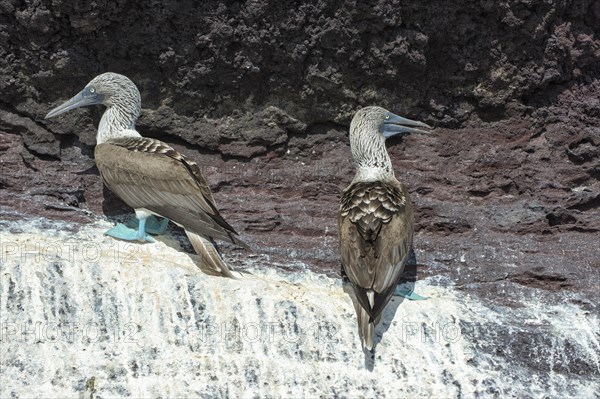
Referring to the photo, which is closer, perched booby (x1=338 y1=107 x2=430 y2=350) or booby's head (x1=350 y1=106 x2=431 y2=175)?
perched booby (x1=338 y1=107 x2=430 y2=350)

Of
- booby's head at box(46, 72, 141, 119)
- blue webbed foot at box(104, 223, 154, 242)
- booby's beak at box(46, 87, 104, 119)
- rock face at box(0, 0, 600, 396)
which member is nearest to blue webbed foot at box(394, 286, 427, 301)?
rock face at box(0, 0, 600, 396)

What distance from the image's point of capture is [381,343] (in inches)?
278

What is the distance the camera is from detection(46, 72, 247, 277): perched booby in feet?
24.4

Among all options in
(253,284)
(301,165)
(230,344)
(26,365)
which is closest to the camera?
(26,365)

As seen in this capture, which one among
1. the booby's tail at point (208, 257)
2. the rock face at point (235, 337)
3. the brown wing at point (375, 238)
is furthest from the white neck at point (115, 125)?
the brown wing at point (375, 238)

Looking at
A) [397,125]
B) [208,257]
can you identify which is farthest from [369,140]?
[208,257]

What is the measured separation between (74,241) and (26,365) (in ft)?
4.41

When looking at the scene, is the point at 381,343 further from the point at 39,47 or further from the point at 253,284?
the point at 39,47

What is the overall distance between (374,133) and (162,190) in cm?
183

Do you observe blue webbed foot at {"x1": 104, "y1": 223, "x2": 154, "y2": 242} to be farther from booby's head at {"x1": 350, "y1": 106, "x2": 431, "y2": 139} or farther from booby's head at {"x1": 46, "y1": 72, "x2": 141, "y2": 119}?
booby's head at {"x1": 350, "y1": 106, "x2": 431, "y2": 139}

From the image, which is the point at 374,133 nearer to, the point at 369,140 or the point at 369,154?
the point at 369,140

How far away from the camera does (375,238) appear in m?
7.18

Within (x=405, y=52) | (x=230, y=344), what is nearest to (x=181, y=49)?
(x=405, y=52)

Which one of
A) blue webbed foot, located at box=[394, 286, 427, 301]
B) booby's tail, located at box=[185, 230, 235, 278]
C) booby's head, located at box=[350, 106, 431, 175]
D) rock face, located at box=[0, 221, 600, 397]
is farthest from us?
booby's head, located at box=[350, 106, 431, 175]
